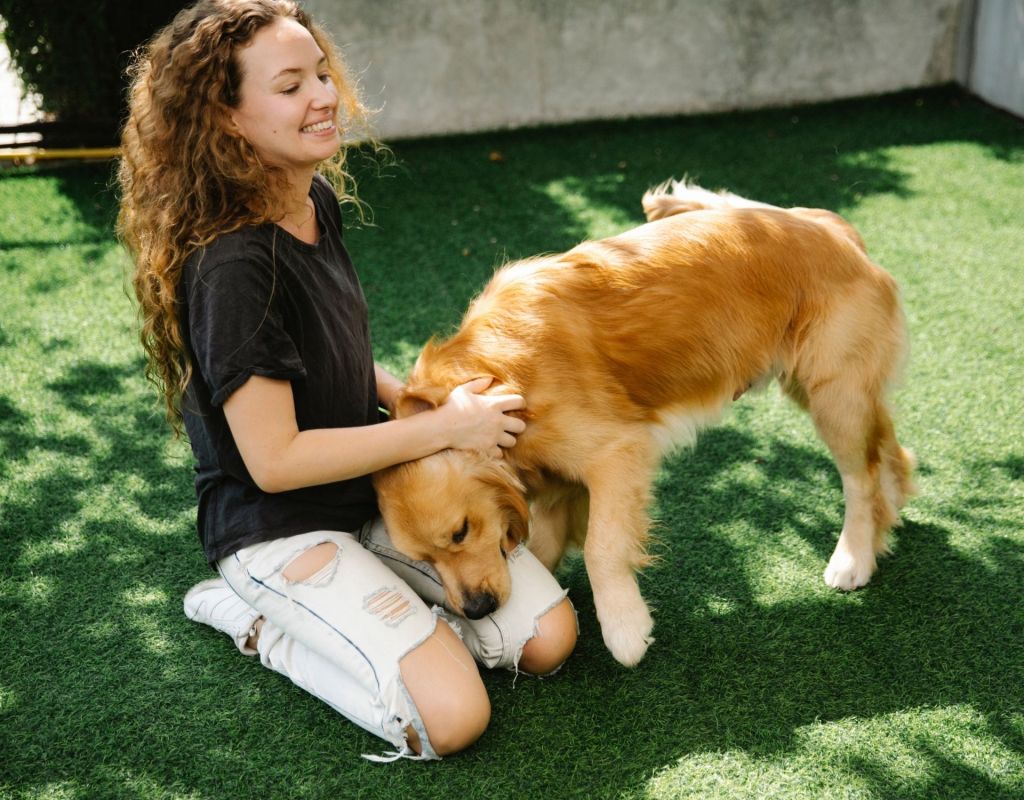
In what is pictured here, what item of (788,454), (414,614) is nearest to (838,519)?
(788,454)

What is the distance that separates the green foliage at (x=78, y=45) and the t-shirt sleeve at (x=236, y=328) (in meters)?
5.48

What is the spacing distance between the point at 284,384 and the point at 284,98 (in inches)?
29.9

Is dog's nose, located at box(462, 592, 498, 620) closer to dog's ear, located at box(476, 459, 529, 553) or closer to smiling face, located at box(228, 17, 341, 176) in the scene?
dog's ear, located at box(476, 459, 529, 553)

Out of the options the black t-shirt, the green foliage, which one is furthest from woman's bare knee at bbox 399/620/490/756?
the green foliage

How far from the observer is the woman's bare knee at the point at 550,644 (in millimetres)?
2932

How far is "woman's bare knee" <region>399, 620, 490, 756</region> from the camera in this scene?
2.62 meters

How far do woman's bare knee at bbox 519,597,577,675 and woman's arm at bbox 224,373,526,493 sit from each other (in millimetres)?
571

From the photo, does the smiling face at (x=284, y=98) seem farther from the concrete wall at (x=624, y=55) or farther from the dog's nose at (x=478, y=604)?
the concrete wall at (x=624, y=55)

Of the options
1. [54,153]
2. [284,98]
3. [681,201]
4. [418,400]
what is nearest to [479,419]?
[418,400]

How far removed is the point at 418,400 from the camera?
283 centimetres

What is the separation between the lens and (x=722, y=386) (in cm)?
326

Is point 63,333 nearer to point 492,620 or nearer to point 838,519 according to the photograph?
point 492,620

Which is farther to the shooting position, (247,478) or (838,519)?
(838,519)

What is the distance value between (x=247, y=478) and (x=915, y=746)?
6.47ft
